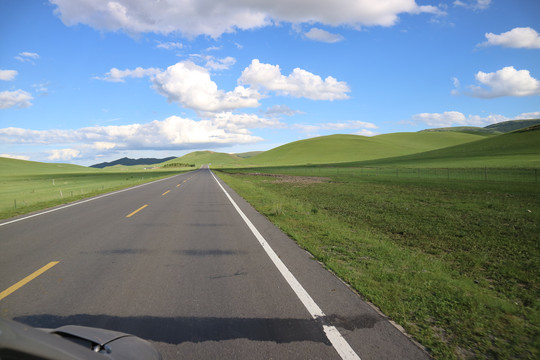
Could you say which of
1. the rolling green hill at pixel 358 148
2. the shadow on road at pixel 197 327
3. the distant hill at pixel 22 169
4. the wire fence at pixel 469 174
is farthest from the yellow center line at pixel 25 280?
the rolling green hill at pixel 358 148

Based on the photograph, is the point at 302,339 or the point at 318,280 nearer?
the point at 302,339

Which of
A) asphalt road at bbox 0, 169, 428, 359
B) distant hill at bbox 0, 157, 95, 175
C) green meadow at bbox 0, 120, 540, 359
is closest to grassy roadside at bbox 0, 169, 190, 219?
green meadow at bbox 0, 120, 540, 359

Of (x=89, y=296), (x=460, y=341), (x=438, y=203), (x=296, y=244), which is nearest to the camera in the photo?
(x=460, y=341)

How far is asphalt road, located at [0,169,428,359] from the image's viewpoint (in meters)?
3.29

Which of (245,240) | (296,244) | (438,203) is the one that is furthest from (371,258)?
(438,203)

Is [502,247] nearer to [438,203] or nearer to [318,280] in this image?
[318,280]

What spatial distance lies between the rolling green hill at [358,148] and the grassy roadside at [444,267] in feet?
362

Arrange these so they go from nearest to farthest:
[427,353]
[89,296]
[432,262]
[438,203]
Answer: [427,353], [89,296], [432,262], [438,203]

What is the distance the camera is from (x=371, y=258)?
21.4 ft

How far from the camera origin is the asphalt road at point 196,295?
3.29 meters

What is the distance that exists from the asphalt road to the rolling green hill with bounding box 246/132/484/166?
11635 cm

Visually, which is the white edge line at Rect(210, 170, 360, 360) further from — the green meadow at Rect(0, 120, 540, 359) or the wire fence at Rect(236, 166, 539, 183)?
the wire fence at Rect(236, 166, 539, 183)

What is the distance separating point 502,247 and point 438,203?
8384mm

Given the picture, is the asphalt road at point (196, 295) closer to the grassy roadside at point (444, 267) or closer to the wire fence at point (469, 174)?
the grassy roadside at point (444, 267)
